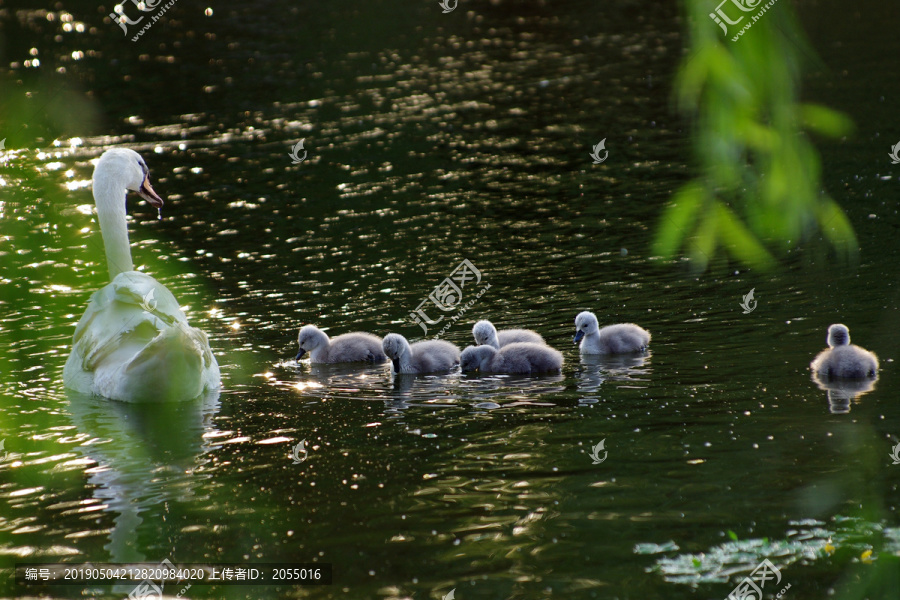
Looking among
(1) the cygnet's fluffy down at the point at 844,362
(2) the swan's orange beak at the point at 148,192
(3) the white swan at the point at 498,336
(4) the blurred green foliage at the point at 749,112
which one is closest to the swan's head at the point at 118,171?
(2) the swan's orange beak at the point at 148,192

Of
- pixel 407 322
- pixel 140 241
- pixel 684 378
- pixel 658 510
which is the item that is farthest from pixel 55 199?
pixel 658 510

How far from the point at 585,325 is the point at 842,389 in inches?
106

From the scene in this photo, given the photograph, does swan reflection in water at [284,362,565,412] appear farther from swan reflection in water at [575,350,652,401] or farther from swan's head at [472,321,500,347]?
swan's head at [472,321,500,347]

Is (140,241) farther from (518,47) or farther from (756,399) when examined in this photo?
(518,47)

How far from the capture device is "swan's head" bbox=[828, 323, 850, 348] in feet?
32.0

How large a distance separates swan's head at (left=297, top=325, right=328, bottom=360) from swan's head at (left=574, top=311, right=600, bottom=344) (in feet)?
8.62

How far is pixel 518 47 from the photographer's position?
115 feet

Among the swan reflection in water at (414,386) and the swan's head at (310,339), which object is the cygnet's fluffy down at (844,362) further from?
the swan's head at (310,339)

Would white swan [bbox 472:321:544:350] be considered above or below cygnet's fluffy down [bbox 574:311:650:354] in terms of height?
above

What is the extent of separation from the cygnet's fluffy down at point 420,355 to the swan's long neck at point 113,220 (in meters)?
2.87

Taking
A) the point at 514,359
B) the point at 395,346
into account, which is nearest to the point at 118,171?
the point at 395,346

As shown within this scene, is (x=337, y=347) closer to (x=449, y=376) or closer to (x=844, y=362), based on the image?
(x=449, y=376)

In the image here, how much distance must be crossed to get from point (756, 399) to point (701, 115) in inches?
193

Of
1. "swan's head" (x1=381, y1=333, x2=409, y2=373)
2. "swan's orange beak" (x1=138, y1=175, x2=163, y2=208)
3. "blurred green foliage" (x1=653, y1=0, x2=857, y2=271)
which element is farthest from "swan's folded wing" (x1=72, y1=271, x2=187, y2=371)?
"blurred green foliage" (x1=653, y1=0, x2=857, y2=271)
